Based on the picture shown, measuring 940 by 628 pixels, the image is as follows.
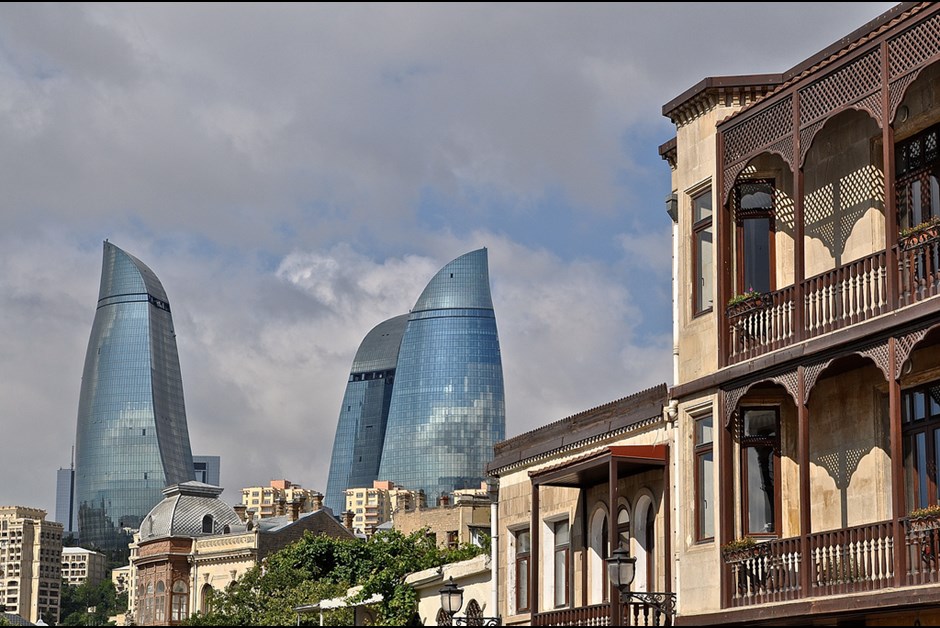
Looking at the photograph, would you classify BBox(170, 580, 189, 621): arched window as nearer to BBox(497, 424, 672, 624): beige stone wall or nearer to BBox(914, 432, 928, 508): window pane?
BBox(497, 424, 672, 624): beige stone wall

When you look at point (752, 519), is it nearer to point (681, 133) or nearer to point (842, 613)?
point (842, 613)

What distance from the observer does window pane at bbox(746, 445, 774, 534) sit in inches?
1038

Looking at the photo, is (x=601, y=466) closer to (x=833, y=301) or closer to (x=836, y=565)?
(x=833, y=301)

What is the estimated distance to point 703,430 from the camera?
90.9 feet

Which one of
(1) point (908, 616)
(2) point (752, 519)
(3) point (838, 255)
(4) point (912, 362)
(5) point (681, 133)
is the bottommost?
(1) point (908, 616)

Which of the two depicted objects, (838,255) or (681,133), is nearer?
(838,255)

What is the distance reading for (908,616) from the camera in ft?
75.7

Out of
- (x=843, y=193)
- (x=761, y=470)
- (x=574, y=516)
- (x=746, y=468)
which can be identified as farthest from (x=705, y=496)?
(x=574, y=516)

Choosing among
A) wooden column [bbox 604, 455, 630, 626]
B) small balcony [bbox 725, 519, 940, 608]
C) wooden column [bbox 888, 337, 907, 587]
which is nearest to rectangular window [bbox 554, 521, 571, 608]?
wooden column [bbox 604, 455, 630, 626]

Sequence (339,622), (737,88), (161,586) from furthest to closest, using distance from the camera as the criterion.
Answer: (161,586) → (339,622) → (737,88)

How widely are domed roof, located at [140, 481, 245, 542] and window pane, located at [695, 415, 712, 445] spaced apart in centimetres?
7006

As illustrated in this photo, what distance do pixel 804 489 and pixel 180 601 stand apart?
7212 cm

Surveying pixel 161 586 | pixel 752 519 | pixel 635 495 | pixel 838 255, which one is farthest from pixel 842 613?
pixel 161 586

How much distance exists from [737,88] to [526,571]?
40.9 ft
